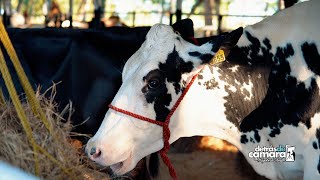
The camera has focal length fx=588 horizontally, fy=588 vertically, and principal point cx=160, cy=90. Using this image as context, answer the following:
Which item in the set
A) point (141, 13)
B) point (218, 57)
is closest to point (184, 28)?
point (218, 57)

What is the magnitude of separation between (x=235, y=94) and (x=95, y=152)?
95cm

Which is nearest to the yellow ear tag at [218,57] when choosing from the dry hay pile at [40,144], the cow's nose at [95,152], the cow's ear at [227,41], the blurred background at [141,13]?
the cow's ear at [227,41]

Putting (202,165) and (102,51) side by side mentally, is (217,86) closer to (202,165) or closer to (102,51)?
(202,165)

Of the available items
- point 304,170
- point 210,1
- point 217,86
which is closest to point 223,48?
point 217,86

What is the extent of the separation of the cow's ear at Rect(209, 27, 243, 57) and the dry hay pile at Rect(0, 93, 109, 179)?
1.03m

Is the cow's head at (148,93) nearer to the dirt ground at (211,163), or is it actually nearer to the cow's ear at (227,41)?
the cow's ear at (227,41)

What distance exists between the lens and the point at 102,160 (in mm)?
3365

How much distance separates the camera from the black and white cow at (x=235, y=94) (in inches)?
135

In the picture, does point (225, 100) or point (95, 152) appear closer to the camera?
point (95, 152)

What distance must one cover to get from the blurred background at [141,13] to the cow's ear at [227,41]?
4.99m

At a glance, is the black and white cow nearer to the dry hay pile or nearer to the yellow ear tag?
the yellow ear tag

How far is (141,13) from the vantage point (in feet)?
40.4

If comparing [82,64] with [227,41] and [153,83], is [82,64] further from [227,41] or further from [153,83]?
[227,41]

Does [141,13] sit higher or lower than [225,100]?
lower
